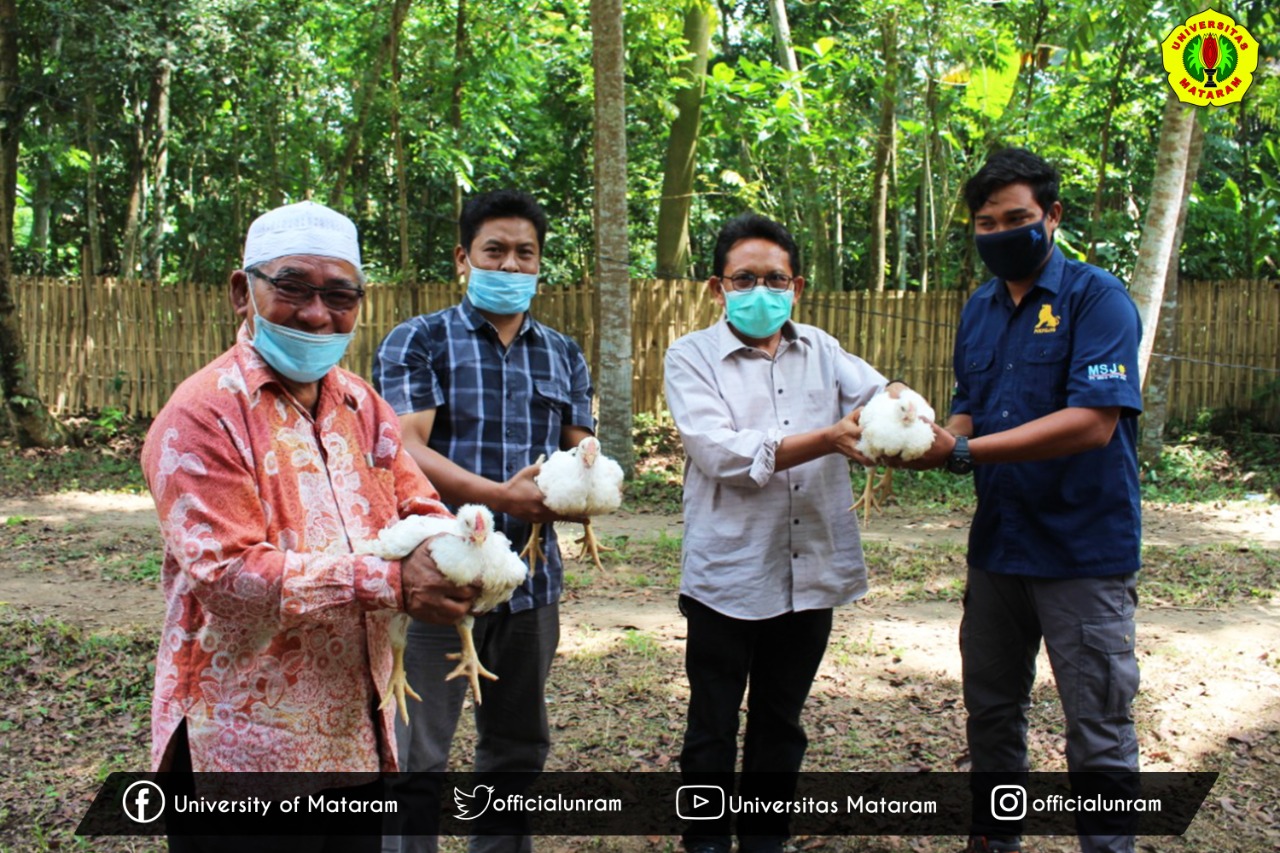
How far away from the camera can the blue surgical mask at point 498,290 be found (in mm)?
3182

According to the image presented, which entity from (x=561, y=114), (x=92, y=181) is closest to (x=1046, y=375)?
(x=561, y=114)

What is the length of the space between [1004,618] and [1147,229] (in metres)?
6.44

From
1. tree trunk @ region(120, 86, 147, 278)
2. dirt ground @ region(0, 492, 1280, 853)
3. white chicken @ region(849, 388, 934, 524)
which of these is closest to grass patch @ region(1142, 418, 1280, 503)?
dirt ground @ region(0, 492, 1280, 853)

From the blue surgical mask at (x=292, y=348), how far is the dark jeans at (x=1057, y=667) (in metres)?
2.27

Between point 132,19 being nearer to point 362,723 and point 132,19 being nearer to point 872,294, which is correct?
point 872,294

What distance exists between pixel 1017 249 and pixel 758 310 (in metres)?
0.85

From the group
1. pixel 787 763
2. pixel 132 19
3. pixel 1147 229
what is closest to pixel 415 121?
pixel 132 19

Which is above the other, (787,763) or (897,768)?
(787,763)

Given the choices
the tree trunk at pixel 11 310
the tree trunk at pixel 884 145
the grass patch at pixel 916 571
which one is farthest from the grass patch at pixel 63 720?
the tree trunk at pixel 884 145

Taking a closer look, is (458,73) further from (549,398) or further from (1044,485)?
(1044,485)

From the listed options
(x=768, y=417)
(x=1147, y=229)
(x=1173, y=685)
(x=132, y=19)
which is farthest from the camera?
(x=132, y=19)

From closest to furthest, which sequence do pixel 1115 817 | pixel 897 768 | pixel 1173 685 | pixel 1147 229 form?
1. pixel 1115 817
2. pixel 897 768
3. pixel 1173 685
4. pixel 1147 229

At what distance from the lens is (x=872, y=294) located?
479 inches

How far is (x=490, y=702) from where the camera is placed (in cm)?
317
